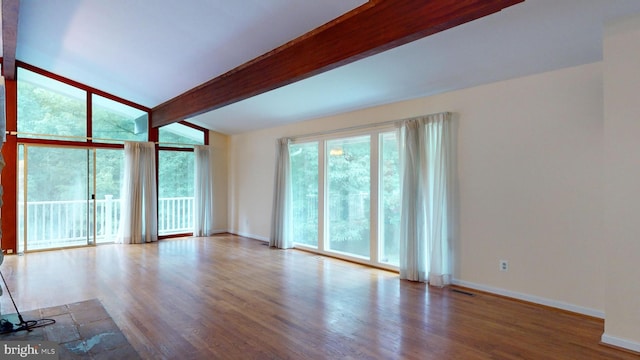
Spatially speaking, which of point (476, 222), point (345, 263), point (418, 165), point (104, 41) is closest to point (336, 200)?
point (345, 263)

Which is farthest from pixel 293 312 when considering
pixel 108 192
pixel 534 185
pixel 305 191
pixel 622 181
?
pixel 108 192

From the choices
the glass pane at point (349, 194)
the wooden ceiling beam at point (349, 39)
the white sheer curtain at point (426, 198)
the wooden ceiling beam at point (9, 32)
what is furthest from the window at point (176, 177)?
the white sheer curtain at point (426, 198)

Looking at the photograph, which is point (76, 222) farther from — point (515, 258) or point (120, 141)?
point (515, 258)

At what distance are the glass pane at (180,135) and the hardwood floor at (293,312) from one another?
2990 mm

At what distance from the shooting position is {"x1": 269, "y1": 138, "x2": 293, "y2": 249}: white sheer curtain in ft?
21.1

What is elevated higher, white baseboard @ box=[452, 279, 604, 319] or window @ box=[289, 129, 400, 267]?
window @ box=[289, 129, 400, 267]

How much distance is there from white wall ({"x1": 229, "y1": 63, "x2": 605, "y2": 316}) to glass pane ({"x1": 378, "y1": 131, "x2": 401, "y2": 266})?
2.29 feet

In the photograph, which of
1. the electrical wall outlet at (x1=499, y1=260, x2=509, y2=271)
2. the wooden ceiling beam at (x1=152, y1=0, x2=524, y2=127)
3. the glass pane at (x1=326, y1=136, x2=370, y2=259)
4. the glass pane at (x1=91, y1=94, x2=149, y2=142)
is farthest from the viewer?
the glass pane at (x1=91, y1=94, x2=149, y2=142)

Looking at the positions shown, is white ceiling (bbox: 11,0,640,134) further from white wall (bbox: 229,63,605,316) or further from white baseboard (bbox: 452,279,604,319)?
white baseboard (bbox: 452,279,604,319)

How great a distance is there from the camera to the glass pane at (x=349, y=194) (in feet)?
17.3

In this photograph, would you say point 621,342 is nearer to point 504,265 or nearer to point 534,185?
point 504,265

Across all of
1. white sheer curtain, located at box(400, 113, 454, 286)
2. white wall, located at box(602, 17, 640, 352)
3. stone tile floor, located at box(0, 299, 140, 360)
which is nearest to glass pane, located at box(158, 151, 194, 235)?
stone tile floor, located at box(0, 299, 140, 360)

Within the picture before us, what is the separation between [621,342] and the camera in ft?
8.51

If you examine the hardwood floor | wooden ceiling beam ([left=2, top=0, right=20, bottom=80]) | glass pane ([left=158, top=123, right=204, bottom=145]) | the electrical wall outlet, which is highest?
wooden ceiling beam ([left=2, top=0, right=20, bottom=80])
